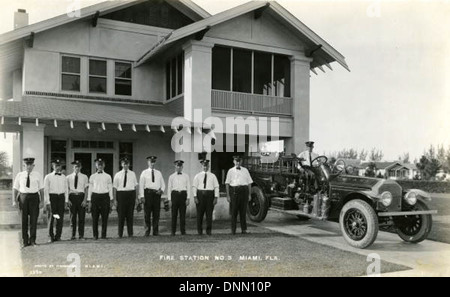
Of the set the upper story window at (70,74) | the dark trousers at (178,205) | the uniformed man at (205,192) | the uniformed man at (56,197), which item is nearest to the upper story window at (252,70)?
the uniformed man at (205,192)

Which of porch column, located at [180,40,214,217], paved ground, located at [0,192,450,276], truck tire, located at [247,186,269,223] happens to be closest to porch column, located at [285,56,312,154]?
porch column, located at [180,40,214,217]

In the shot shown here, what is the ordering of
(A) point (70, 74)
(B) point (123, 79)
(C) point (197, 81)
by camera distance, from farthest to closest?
(B) point (123, 79), (A) point (70, 74), (C) point (197, 81)

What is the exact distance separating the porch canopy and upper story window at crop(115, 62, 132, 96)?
0.65 metres

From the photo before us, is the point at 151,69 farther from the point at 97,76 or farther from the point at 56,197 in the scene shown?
the point at 56,197

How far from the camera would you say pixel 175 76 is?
1402 cm

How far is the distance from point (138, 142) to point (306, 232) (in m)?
6.96

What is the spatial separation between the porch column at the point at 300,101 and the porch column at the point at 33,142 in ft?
26.1

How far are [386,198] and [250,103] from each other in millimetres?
6624

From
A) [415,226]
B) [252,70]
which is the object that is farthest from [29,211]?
[252,70]
